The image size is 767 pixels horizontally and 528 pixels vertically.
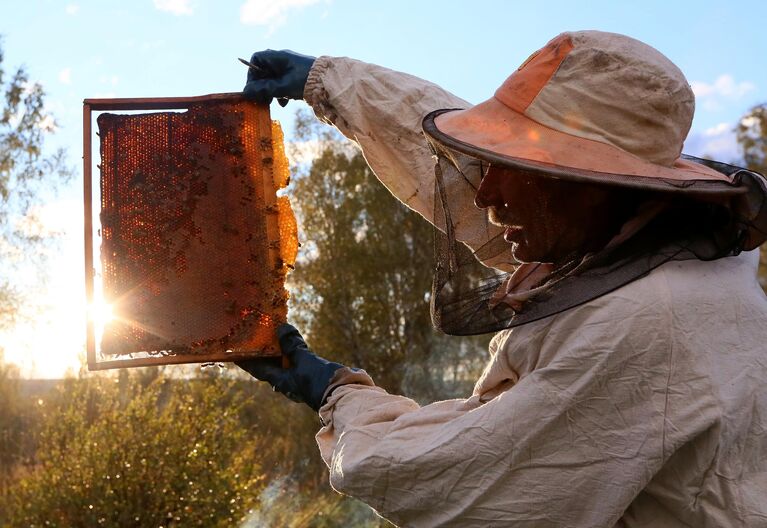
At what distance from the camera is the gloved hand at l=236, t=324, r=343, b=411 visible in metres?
2.43

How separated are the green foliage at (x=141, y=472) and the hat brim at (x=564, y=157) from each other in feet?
24.6

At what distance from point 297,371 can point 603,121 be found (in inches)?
46.3

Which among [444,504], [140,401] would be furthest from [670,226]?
[140,401]

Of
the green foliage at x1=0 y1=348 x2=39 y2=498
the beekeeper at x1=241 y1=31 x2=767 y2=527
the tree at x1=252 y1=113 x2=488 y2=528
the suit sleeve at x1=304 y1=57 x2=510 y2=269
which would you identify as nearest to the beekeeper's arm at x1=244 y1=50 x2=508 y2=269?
the suit sleeve at x1=304 y1=57 x2=510 y2=269

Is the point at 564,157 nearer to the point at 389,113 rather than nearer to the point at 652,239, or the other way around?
the point at 652,239

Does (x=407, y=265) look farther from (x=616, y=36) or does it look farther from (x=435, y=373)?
(x=616, y=36)

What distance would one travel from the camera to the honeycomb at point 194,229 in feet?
9.57

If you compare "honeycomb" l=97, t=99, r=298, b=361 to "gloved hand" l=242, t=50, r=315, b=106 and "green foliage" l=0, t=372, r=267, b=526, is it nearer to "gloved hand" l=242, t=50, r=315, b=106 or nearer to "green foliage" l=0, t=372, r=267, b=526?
"gloved hand" l=242, t=50, r=315, b=106

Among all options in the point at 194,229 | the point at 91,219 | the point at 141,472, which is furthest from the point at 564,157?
the point at 141,472

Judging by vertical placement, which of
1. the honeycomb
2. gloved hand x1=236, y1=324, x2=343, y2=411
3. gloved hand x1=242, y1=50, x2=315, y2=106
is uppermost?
gloved hand x1=242, y1=50, x2=315, y2=106

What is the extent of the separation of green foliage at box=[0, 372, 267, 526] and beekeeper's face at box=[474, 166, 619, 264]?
24.1 feet

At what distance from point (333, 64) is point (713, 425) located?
183 cm

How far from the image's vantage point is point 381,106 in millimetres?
2914

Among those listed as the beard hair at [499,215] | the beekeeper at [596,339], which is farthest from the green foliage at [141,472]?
the beard hair at [499,215]
